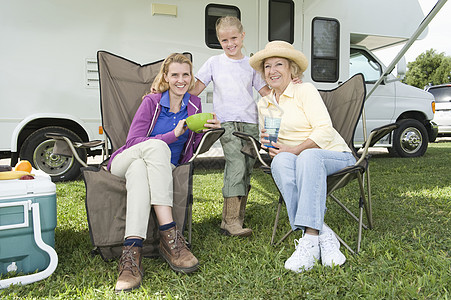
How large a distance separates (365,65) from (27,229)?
5.17 meters

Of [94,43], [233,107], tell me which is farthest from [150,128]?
[94,43]

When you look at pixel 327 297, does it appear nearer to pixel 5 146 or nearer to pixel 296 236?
pixel 296 236

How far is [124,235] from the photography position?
1976 millimetres

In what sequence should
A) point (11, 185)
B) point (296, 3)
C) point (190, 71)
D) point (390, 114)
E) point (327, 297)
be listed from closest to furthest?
1. point (327, 297)
2. point (11, 185)
3. point (190, 71)
4. point (296, 3)
5. point (390, 114)

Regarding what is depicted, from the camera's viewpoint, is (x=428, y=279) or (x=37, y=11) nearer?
(x=428, y=279)

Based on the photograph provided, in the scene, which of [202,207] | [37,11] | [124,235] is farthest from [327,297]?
[37,11]

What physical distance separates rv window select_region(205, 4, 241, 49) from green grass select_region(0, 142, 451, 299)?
7.50 feet

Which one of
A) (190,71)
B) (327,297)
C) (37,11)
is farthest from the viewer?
(37,11)

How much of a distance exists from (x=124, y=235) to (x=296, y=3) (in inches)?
154

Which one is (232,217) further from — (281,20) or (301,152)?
(281,20)

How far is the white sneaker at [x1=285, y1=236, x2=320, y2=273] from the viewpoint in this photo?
6.08 feet

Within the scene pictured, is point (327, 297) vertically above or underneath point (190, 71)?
underneath

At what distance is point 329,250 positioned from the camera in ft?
6.33

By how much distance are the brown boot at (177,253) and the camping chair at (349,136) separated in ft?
1.85
